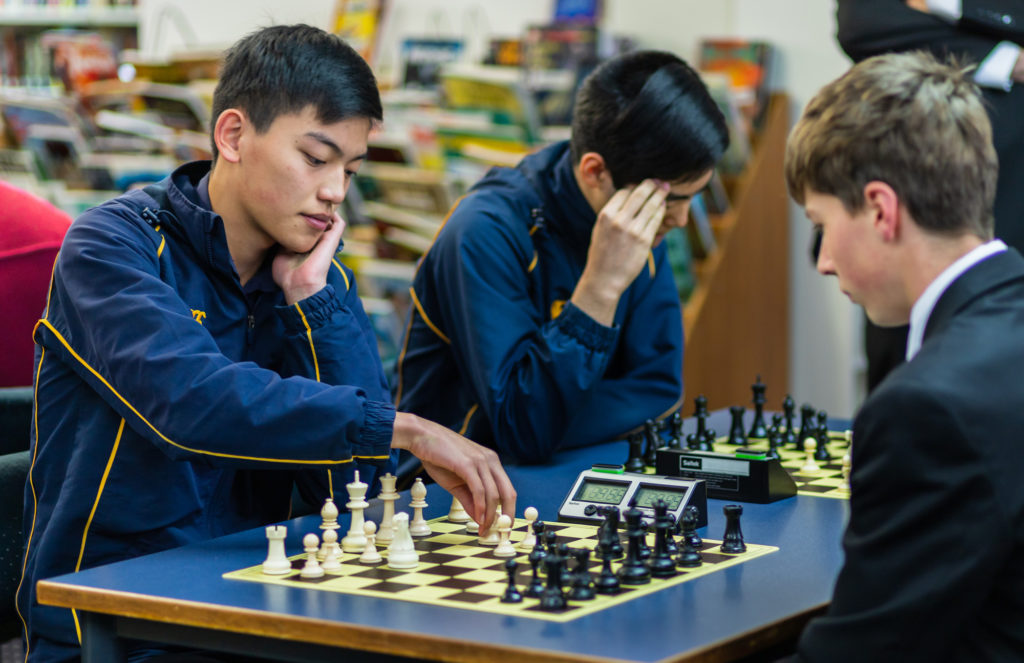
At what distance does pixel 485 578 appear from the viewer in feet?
5.42

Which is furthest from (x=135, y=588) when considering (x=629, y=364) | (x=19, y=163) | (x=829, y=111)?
(x=19, y=163)

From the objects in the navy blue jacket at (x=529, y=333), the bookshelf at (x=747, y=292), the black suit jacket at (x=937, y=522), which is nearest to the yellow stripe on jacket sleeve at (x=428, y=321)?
the navy blue jacket at (x=529, y=333)

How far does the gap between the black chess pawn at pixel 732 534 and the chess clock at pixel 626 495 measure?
4.4 inches

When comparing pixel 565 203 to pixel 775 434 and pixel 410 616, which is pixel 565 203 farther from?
pixel 410 616

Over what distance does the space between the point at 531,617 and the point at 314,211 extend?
108 cm

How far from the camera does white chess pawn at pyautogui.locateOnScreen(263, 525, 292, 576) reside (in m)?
1.68

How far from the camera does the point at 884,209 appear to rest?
4.91 feet

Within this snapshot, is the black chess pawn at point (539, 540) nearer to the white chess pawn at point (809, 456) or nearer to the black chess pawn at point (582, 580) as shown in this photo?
the black chess pawn at point (582, 580)

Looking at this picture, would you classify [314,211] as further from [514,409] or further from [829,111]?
[829,111]

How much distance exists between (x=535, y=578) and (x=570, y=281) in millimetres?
1464

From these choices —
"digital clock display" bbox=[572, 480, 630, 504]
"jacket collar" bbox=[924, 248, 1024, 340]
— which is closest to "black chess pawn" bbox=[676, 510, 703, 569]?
"digital clock display" bbox=[572, 480, 630, 504]

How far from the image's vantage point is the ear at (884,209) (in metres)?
1.49

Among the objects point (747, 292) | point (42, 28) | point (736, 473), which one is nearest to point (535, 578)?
point (736, 473)

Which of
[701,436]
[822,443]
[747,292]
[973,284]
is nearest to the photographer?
[973,284]
